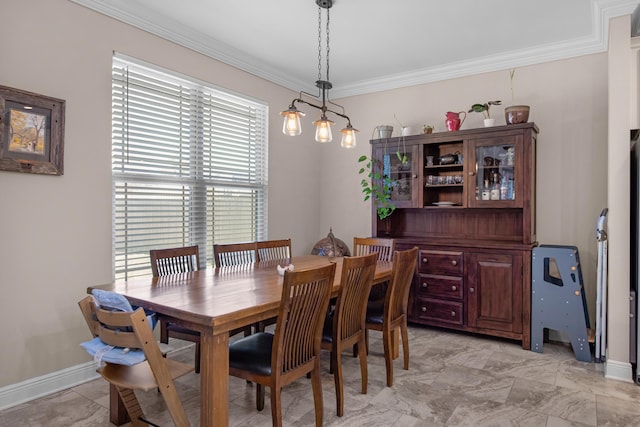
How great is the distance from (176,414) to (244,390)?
3.33ft

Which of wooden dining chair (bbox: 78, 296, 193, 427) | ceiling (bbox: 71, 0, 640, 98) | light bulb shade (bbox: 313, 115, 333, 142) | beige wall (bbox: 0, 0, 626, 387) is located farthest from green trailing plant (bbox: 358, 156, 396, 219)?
wooden dining chair (bbox: 78, 296, 193, 427)

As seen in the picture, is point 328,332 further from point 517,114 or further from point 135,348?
point 517,114

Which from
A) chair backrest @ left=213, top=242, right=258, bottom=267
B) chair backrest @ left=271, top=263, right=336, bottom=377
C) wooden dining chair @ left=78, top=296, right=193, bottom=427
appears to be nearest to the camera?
wooden dining chair @ left=78, top=296, right=193, bottom=427

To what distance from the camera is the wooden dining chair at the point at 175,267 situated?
2.65 m

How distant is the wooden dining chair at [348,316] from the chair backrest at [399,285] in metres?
0.20

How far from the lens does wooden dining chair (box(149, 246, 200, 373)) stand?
8.69 feet

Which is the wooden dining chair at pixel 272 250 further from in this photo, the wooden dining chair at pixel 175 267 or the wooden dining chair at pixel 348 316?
the wooden dining chair at pixel 348 316

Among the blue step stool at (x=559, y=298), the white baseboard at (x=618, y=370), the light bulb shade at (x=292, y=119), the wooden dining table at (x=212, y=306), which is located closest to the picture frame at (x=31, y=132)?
the wooden dining table at (x=212, y=306)

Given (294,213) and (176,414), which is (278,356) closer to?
(176,414)

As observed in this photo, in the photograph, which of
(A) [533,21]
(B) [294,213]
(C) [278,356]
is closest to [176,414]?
(C) [278,356]

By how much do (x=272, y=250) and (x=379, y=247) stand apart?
1034 millimetres

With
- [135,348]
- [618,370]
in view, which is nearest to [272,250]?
[135,348]

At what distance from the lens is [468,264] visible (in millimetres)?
3809

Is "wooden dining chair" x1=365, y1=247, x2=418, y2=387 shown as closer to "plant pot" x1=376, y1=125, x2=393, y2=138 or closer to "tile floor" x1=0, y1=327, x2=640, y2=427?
"tile floor" x1=0, y1=327, x2=640, y2=427
